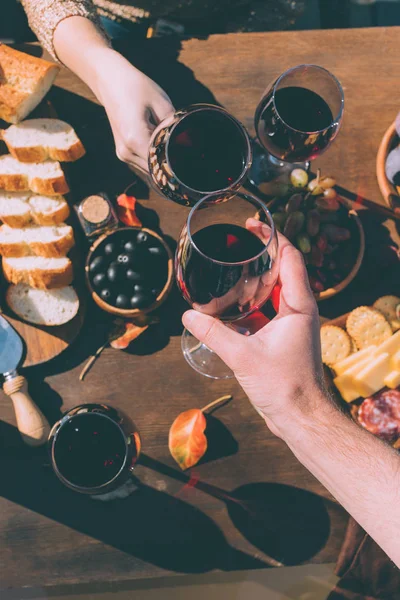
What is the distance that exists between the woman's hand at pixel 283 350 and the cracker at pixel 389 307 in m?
0.36

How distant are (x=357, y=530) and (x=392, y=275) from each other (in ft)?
1.95

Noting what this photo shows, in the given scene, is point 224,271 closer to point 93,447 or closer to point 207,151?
point 207,151

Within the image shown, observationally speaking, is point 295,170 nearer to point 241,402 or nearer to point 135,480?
point 241,402

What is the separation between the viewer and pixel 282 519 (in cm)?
112

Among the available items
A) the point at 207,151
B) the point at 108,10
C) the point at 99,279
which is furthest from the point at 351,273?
the point at 108,10

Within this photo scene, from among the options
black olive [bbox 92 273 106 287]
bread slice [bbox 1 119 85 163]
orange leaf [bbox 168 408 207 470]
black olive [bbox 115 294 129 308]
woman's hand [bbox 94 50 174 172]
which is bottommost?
orange leaf [bbox 168 408 207 470]

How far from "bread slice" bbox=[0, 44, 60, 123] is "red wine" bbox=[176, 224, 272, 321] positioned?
0.63 meters

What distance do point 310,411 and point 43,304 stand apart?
25.2 inches

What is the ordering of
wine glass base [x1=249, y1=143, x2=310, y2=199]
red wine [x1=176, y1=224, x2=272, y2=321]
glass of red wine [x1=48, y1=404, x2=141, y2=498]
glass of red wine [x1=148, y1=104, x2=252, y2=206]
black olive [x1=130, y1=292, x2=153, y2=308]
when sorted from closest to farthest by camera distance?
1. red wine [x1=176, y1=224, x2=272, y2=321]
2. glass of red wine [x1=148, y1=104, x2=252, y2=206]
3. glass of red wine [x1=48, y1=404, x2=141, y2=498]
4. black olive [x1=130, y1=292, x2=153, y2=308]
5. wine glass base [x1=249, y1=143, x2=310, y2=199]

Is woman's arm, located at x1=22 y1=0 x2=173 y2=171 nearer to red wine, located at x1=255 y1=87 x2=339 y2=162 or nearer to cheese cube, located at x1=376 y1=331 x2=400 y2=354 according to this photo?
red wine, located at x1=255 y1=87 x2=339 y2=162

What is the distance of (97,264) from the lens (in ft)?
3.55

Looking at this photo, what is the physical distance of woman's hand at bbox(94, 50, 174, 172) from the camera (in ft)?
3.17

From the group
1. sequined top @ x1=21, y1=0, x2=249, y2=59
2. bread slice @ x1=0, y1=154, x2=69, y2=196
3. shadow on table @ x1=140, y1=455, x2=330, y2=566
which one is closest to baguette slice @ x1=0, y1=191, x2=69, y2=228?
bread slice @ x1=0, y1=154, x2=69, y2=196

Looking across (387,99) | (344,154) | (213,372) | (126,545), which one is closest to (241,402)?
(213,372)
